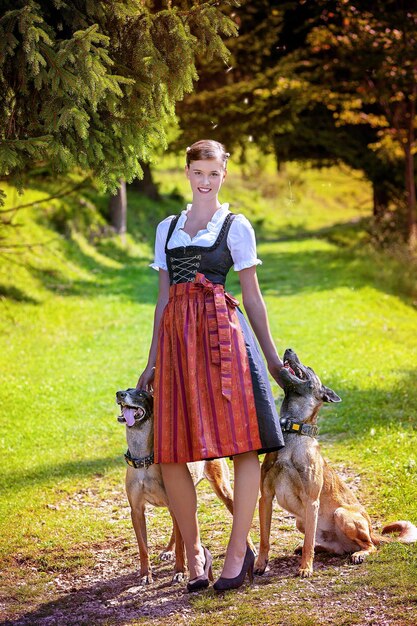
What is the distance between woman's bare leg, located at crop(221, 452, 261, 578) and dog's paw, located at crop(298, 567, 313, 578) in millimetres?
414

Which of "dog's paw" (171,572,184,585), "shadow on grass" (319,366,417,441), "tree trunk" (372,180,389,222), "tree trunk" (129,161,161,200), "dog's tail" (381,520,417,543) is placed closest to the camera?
"dog's paw" (171,572,184,585)

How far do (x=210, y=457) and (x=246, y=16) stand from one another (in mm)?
17500

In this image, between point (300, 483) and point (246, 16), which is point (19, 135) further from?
point (246, 16)

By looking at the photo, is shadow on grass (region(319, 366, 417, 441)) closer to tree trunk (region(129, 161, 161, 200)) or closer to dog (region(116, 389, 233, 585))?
dog (region(116, 389, 233, 585))

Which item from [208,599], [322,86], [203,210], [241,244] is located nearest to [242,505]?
[208,599]

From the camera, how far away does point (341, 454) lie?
7.93 meters

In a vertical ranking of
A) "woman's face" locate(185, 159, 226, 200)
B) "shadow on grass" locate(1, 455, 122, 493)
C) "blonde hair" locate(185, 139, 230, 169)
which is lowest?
"shadow on grass" locate(1, 455, 122, 493)

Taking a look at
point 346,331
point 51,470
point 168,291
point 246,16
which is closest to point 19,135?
point 168,291

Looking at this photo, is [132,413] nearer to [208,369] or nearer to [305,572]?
[208,369]

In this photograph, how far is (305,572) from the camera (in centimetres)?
495

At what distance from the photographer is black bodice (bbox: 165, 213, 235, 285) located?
478 centimetres

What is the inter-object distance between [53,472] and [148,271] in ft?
44.9

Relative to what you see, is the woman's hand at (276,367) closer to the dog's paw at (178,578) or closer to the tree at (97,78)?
the dog's paw at (178,578)

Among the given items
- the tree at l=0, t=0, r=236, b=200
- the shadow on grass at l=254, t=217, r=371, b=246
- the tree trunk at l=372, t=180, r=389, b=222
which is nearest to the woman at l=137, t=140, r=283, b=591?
the tree at l=0, t=0, r=236, b=200
